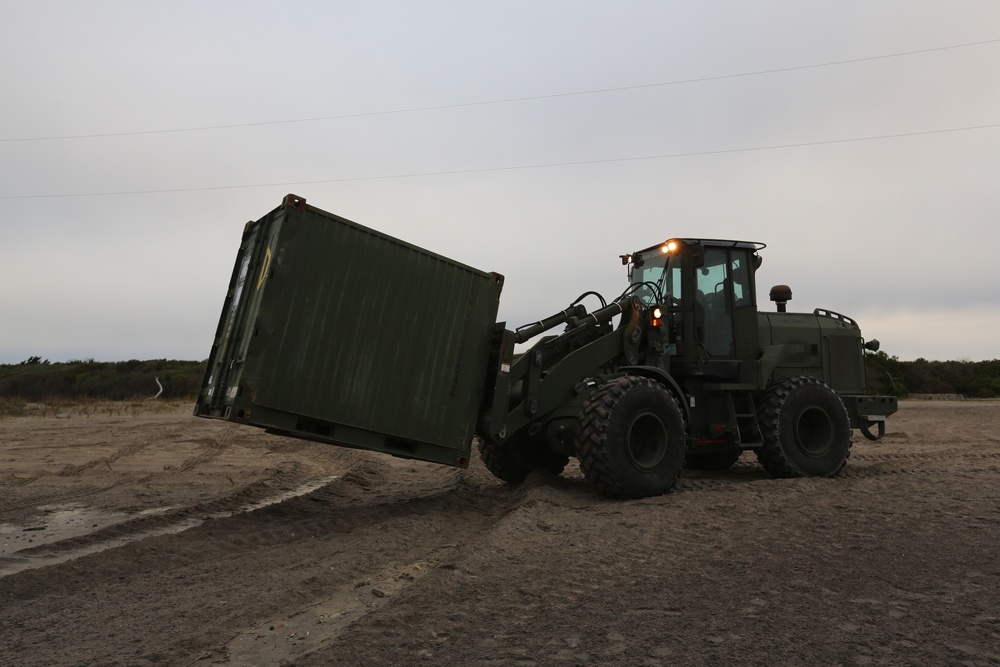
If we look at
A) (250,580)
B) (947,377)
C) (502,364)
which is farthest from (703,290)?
(947,377)

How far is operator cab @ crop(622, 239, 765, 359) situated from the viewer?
368 inches

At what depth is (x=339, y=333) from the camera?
7.06 m

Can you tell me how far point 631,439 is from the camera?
8172mm

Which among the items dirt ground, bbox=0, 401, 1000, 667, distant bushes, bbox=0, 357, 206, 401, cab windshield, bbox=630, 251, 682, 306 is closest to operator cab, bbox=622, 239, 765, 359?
cab windshield, bbox=630, 251, 682, 306

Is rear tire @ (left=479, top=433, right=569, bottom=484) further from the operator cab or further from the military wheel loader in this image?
the operator cab

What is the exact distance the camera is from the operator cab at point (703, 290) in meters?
9.36

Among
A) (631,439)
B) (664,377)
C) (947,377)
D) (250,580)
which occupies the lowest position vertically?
(250,580)

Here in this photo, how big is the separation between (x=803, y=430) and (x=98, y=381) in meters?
36.2

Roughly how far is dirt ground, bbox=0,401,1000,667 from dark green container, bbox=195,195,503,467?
1.01 metres

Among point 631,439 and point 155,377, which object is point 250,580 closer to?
point 631,439

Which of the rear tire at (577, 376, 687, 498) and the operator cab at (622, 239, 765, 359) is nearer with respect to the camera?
the rear tire at (577, 376, 687, 498)

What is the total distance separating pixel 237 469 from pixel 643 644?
956cm

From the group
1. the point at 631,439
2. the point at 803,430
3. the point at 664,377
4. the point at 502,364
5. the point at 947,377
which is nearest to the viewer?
the point at 502,364

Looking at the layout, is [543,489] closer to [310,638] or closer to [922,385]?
[310,638]
